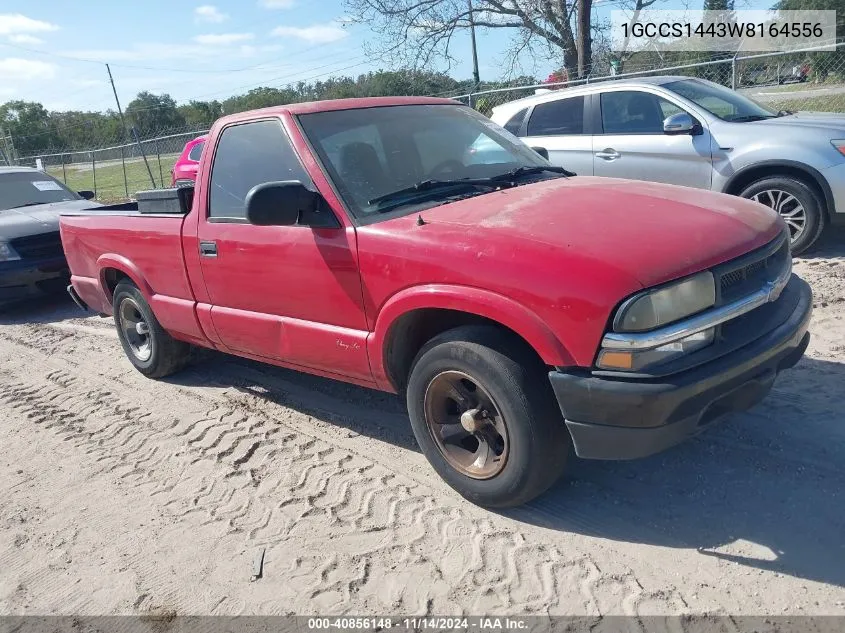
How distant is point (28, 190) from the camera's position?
9.56m

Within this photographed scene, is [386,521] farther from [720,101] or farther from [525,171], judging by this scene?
[720,101]

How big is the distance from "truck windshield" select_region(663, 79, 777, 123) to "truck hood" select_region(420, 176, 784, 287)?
13.2ft

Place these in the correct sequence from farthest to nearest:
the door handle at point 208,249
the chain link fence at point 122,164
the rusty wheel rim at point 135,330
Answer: the chain link fence at point 122,164, the rusty wheel rim at point 135,330, the door handle at point 208,249

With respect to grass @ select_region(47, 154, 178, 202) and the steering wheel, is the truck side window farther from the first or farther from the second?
grass @ select_region(47, 154, 178, 202)

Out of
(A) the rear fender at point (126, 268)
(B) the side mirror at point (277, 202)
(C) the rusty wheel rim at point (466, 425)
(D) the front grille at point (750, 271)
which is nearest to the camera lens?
(D) the front grille at point (750, 271)

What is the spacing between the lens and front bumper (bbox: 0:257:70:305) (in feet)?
26.0

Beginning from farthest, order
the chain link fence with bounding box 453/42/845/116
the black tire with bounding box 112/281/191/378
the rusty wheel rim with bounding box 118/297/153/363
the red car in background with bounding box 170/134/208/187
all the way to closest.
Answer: the red car in background with bounding box 170/134/208/187
the chain link fence with bounding box 453/42/845/116
the rusty wheel rim with bounding box 118/297/153/363
the black tire with bounding box 112/281/191/378

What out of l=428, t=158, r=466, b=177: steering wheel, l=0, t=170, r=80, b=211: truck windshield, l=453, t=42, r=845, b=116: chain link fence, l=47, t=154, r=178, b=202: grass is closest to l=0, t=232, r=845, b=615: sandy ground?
l=428, t=158, r=466, b=177: steering wheel

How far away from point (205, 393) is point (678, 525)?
3.49 metres

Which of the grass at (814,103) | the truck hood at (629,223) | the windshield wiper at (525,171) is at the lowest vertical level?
the grass at (814,103)

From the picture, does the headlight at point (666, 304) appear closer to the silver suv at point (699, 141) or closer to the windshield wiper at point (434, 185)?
the windshield wiper at point (434, 185)

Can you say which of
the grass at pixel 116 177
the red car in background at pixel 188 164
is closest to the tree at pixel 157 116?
the grass at pixel 116 177

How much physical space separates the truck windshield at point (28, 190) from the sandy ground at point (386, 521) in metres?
5.83

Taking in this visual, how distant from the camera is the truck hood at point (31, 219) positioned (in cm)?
813
